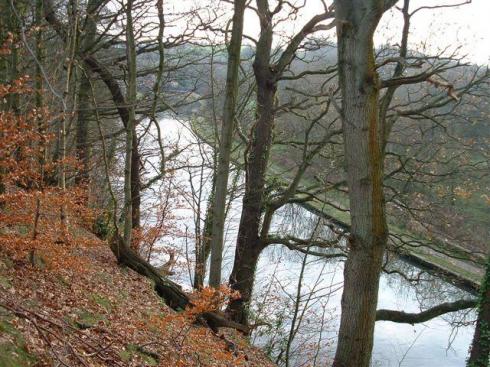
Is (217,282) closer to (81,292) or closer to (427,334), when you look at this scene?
(81,292)

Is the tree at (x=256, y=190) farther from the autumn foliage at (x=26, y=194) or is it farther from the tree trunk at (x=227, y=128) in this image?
the autumn foliage at (x=26, y=194)

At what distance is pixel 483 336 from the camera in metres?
9.51

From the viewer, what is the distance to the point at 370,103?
4.13 meters

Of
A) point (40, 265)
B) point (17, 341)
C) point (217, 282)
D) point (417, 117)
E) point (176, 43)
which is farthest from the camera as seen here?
point (176, 43)

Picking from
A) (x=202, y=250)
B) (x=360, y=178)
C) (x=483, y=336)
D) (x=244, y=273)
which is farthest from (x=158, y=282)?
(x=483, y=336)

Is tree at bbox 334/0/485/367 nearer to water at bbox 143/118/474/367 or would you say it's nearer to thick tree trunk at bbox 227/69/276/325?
water at bbox 143/118/474/367

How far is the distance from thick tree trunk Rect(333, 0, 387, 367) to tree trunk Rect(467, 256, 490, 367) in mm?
6499

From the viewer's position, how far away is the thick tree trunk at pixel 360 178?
13.4ft

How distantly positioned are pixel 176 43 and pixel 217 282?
643 centimetres

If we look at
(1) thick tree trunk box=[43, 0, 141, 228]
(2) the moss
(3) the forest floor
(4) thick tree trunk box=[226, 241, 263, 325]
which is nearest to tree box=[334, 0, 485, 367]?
(3) the forest floor

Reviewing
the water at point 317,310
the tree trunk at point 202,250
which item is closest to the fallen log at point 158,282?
the water at point 317,310

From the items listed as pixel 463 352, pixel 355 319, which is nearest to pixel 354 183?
pixel 355 319

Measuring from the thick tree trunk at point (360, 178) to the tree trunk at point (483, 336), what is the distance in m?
6.50

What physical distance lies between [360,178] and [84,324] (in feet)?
11.1
